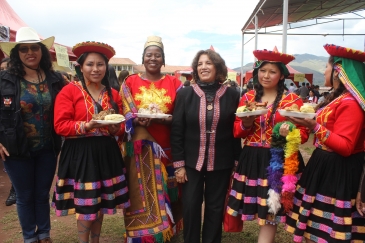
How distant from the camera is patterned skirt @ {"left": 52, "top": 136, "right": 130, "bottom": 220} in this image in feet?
9.11

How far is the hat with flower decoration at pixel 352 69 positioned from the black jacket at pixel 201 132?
99 cm

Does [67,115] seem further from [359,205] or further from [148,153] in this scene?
[359,205]

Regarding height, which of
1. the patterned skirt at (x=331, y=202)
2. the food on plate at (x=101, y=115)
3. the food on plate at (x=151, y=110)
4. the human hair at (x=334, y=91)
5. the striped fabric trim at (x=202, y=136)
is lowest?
the patterned skirt at (x=331, y=202)

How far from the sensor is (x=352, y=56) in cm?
243

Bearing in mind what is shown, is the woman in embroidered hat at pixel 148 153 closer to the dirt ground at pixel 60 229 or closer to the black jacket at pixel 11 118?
the dirt ground at pixel 60 229

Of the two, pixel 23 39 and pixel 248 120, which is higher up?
pixel 23 39

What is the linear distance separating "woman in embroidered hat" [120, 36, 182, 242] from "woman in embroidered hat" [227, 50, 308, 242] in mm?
850

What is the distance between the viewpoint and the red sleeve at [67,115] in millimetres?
2719

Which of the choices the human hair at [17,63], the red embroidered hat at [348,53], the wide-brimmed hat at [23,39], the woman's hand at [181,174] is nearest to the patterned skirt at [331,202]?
the red embroidered hat at [348,53]

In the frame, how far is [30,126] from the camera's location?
3.07 metres

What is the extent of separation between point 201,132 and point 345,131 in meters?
1.27

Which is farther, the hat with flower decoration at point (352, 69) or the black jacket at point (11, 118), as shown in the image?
the black jacket at point (11, 118)

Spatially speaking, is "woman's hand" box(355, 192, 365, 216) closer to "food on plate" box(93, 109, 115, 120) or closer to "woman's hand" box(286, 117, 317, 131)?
"woman's hand" box(286, 117, 317, 131)

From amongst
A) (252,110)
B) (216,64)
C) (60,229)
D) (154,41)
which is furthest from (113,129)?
(60,229)
